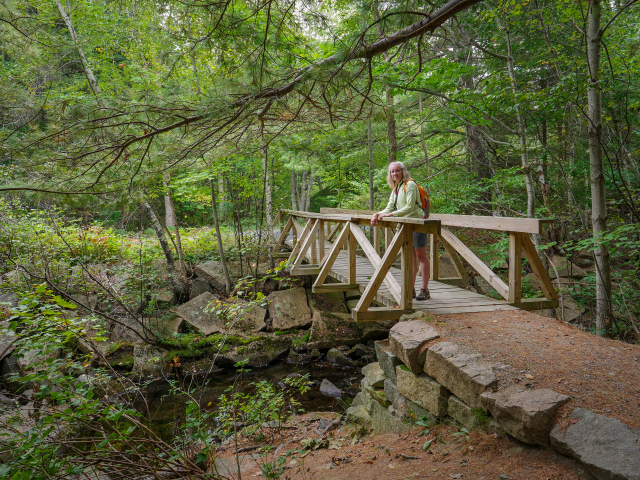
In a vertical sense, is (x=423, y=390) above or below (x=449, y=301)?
below

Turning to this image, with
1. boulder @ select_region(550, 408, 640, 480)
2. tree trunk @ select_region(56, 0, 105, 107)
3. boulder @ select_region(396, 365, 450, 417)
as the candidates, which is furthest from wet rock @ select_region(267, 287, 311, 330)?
boulder @ select_region(550, 408, 640, 480)

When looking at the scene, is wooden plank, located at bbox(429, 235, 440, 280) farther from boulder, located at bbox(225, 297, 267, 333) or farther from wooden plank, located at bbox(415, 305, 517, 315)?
boulder, located at bbox(225, 297, 267, 333)

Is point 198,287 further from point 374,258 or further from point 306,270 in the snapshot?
point 374,258

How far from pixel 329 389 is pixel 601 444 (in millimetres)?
4606

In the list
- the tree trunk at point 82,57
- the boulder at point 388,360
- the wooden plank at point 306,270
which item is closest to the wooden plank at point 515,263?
the boulder at point 388,360

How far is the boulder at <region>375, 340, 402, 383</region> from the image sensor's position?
383 centimetres

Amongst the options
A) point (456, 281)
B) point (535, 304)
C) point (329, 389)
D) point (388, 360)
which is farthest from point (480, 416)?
point (329, 389)

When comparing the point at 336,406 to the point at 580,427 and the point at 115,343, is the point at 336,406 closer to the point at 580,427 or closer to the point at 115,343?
the point at 580,427

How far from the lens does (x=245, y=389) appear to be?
6.19m

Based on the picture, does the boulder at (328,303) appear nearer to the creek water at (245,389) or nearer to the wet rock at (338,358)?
the wet rock at (338,358)

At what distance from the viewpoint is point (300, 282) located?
9258 mm

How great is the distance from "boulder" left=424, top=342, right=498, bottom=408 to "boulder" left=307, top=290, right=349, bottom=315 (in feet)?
17.5

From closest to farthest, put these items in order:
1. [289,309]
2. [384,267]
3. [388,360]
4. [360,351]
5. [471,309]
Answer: [388,360] → [384,267] → [471,309] → [360,351] → [289,309]

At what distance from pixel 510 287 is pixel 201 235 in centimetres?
902
